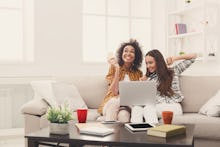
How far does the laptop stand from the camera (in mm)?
2859

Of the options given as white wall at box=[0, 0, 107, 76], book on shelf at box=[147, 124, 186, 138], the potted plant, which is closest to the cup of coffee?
book on shelf at box=[147, 124, 186, 138]

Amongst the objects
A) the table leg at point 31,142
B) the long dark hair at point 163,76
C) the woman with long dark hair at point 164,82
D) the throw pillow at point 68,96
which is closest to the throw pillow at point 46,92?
the throw pillow at point 68,96

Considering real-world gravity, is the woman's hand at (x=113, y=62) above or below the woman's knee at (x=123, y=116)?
above

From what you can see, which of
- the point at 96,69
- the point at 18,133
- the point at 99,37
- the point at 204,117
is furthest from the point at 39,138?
the point at 99,37

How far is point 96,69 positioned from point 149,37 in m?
1.01

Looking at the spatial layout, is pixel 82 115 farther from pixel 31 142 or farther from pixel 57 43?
pixel 57 43

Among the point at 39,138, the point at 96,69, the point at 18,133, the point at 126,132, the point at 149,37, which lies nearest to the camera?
the point at 39,138

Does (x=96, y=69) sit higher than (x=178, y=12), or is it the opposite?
(x=178, y=12)

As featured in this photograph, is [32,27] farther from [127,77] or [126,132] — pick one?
[126,132]

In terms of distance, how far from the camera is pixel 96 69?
4684mm

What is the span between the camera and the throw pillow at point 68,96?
10.8 ft

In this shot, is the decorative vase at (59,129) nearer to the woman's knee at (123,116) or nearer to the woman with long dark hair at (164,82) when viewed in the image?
the woman's knee at (123,116)

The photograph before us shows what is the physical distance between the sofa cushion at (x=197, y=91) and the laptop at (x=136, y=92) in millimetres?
655

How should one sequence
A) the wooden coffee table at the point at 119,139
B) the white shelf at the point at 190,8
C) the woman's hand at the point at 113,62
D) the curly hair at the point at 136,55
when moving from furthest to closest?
1. the white shelf at the point at 190,8
2. the curly hair at the point at 136,55
3. the woman's hand at the point at 113,62
4. the wooden coffee table at the point at 119,139
